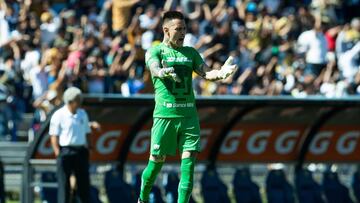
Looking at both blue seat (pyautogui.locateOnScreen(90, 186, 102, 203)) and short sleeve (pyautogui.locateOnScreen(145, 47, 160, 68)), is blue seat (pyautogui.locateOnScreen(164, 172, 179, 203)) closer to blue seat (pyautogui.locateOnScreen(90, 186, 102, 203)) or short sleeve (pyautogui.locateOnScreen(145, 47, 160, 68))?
blue seat (pyautogui.locateOnScreen(90, 186, 102, 203))

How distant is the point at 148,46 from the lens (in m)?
27.0

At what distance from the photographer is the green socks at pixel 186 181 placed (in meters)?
14.3

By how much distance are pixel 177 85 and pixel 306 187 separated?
849cm

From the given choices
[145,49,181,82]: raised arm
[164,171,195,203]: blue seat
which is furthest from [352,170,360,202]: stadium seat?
[145,49,181,82]: raised arm

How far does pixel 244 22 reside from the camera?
97.6 feet

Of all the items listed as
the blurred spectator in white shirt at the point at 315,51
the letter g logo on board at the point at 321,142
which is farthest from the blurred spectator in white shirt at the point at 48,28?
the letter g logo on board at the point at 321,142

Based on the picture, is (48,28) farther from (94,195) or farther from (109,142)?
(94,195)

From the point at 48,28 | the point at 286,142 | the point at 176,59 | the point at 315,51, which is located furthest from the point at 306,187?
the point at 176,59

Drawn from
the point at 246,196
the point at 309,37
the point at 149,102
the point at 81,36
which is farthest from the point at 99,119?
the point at 309,37

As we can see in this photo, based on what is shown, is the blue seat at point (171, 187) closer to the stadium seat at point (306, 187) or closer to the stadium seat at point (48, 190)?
the stadium seat at point (48, 190)

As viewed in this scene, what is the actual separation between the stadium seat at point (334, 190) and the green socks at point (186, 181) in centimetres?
875

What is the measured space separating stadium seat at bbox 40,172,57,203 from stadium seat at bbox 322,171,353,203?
513 centimetres

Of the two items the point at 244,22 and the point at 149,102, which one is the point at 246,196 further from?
the point at 244,22

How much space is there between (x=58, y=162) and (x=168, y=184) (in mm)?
2893
